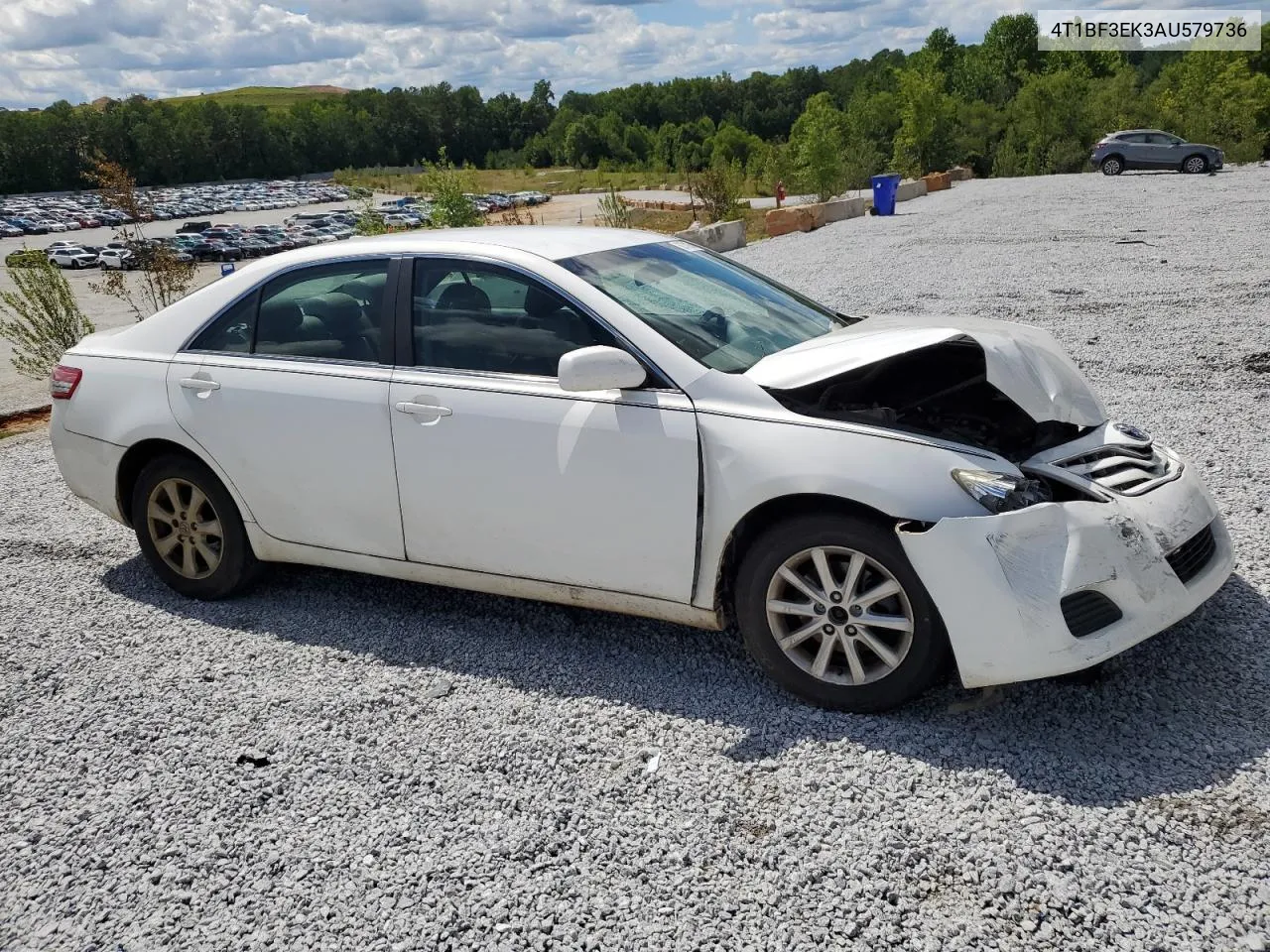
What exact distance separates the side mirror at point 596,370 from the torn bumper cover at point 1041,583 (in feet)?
3.59

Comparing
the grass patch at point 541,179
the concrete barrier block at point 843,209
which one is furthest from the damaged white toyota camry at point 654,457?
the grass patch at point 541,179

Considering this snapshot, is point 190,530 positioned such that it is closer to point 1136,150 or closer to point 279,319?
point 279,319

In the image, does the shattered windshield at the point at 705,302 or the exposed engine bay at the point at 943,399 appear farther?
→ the shattered windshield at the point at 705,302

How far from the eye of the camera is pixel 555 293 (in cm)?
408

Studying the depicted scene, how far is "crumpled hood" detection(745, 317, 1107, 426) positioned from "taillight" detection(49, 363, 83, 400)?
347 cm

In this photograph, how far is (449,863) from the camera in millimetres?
3068

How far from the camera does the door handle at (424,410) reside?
13.6 ft

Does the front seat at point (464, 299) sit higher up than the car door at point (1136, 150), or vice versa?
the front seat at point (464, 299)

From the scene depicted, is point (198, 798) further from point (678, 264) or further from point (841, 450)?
point (678, 264)

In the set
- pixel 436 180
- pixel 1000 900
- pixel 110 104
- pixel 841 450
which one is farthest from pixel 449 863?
pixel 110 104

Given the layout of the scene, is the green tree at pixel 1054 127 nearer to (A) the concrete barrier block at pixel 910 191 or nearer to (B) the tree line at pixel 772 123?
(B) the tree line at pixel 772 123

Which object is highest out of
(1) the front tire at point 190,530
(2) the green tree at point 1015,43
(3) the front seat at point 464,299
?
(2) the green tree at point 1015,43

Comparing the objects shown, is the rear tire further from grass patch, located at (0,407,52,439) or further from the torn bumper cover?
the torn bumper cover

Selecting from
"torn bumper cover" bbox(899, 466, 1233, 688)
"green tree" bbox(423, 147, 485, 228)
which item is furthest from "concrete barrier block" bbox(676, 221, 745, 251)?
"torn bumper cover" bbox(899, 466, 1233, 688)
